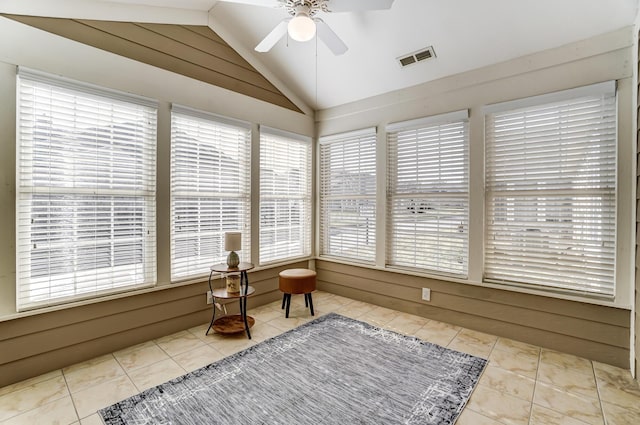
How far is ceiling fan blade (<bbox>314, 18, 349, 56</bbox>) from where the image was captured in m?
2.35

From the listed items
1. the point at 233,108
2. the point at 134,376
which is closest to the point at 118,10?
the point at 233,108

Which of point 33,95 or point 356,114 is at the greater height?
point 356,114

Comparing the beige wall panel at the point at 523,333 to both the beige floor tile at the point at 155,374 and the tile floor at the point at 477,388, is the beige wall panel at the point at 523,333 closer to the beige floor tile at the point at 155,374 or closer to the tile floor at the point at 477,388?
the tile floor at the point at 477,388

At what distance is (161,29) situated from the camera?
116 inches

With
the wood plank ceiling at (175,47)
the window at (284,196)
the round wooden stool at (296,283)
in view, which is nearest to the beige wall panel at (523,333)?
the round wooden stool at (296,283)

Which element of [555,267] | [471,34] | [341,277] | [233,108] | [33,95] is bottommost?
[341,277]

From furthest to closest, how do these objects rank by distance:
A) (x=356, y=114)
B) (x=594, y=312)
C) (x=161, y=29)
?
(x=356, y=114), (x=161, y=29), (x=594, y=312)

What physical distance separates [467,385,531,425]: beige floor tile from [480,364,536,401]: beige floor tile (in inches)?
2.3

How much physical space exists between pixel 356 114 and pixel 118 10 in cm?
281

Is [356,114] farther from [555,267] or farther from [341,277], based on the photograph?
[555,267]

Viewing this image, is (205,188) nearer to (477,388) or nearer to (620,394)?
(477,388)

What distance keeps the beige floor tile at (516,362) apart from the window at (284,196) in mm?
2704

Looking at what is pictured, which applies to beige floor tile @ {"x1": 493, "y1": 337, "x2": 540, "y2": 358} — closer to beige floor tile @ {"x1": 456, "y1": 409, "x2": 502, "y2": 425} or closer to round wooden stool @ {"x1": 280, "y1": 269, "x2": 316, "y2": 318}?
beige floor tile @ {"x1": 456, "y1": 409, "x2": 502, "y2": 425}

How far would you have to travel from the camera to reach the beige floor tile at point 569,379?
2137mm
